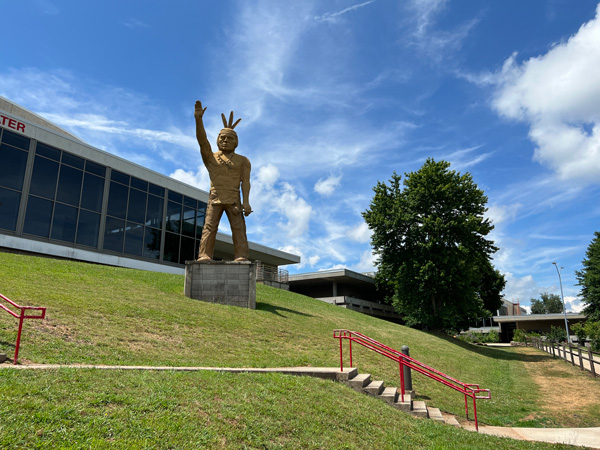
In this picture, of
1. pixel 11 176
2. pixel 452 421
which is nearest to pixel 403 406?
pixel 452 421

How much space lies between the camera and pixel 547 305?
370 ft

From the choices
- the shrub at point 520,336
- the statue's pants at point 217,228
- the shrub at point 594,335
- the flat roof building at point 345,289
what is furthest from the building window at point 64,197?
the shrub at point 520,336

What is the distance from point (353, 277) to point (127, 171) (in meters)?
27.1

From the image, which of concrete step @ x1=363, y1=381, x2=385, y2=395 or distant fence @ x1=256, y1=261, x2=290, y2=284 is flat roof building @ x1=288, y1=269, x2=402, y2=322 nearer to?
distant fence @ x1=256, y1=261, x2=290, y2=284

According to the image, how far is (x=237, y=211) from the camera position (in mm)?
19281

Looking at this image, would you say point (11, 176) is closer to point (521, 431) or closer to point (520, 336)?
point (521, 431)

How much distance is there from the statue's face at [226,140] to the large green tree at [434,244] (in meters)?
18.5

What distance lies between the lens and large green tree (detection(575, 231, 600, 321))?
4259 centimetres

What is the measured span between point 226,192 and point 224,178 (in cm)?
63

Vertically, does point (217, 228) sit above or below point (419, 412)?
above

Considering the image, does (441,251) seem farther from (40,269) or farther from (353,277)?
(40,269)

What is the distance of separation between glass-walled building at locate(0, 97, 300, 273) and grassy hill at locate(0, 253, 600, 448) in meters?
8.42

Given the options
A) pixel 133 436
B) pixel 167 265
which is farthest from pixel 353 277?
pixel 133 436

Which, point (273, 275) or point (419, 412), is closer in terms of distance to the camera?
point (419, 412)
